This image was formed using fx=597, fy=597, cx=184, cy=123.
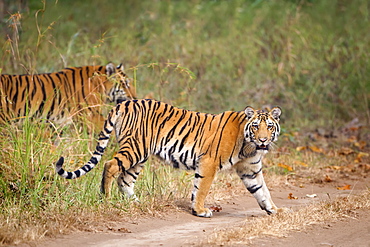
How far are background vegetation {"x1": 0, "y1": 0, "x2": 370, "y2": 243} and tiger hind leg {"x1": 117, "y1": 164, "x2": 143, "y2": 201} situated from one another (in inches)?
4.2

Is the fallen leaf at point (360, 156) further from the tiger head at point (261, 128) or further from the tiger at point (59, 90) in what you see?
the tiger at point (59, 90)

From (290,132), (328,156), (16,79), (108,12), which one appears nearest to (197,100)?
(290,132)

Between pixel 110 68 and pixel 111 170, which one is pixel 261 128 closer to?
pixel 111 170

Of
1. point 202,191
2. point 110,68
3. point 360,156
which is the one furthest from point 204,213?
point 360,156

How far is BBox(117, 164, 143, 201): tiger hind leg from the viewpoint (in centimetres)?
619

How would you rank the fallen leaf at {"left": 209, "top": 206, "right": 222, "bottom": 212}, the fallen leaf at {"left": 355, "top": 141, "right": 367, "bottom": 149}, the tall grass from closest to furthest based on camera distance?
the fallen leaf at {"left": 209, "top": 206, "right": 222, "bottom": 212}
the fallen leaf at {"left": 355, "top": 141, "right": 367, "bottom": 149}
the tall grass

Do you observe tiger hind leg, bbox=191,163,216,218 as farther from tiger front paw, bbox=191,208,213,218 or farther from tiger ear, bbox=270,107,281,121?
tiger ear, bbox=270,107,281,121

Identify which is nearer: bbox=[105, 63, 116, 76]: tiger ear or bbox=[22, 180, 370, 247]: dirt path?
bbox=[22, 180, 370, 247]: dirt path

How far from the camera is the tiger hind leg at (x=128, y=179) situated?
6.19 meters

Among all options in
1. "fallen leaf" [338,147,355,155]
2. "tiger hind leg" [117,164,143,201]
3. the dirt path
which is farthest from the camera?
"fallen leaf" [338,147,355,155]

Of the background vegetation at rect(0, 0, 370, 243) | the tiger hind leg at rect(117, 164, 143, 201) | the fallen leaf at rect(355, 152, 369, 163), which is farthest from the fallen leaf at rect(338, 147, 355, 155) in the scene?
the tiger hind leg at rect(117, 164, 143, 201)

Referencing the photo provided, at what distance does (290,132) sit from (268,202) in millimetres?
3797

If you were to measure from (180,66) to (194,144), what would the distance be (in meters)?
1.07

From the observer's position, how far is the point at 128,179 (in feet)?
20.4
